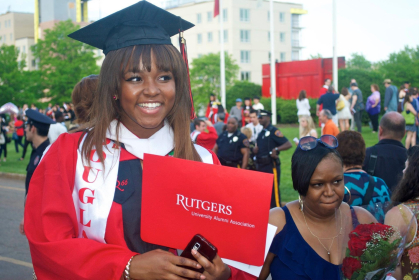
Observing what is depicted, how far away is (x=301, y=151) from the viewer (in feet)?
9.36

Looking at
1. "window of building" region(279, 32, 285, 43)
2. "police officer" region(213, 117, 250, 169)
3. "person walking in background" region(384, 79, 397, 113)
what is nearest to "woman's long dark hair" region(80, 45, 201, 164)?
"police officer" region(213, 117, 250, 169)

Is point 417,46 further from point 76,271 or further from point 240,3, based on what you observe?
point 76,271

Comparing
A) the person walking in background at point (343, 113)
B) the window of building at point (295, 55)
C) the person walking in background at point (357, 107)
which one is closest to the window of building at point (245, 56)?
the window of building at point (295, 55)

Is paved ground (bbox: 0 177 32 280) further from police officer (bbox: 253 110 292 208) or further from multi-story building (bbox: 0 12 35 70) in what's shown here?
multi-story building (bbox: 0 12 35 70)

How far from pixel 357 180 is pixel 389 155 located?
1266mm

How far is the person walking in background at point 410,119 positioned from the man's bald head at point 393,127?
7.27 meters

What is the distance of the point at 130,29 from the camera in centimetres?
212

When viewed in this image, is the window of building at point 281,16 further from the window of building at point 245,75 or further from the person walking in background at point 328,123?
the person walking in background at point 328,123

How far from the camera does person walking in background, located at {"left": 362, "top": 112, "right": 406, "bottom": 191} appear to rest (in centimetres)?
501

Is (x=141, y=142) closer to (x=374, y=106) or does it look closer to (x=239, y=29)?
(x=374, y=106)

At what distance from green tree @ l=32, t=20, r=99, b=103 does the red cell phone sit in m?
41.4

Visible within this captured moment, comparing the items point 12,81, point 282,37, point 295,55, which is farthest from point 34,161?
point 295,55

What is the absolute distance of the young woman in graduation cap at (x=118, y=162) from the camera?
5.85 ft

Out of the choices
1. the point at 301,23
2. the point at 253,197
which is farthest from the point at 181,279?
the point at 301,23
